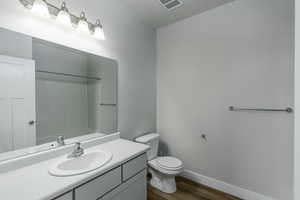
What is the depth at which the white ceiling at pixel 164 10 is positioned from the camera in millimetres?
1862

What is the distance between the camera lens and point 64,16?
125 cm

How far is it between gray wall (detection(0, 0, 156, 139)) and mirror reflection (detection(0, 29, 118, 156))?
91 mm

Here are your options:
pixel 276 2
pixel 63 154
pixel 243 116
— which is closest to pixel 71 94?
pixel 63 154

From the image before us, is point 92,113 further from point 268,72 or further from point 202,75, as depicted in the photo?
point 268,72

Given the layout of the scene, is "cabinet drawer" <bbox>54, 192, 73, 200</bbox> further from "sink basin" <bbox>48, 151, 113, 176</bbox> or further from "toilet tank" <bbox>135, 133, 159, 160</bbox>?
"toilet tank" <bbox>135, 133, 159, 160</bbox>

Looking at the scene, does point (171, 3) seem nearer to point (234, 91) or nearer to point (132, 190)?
point (234, 91)

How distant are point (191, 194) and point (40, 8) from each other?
8.36ft

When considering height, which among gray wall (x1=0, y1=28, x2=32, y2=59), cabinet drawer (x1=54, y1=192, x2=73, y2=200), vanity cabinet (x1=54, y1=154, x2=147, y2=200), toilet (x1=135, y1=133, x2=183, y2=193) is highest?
gray wall (x1=0, y1=28, x2=32, y2=59)

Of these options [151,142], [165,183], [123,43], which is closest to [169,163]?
[165,183]

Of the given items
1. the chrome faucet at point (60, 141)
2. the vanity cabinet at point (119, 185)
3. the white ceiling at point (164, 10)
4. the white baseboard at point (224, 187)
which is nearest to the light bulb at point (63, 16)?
the white ceiling at point (164, 10)

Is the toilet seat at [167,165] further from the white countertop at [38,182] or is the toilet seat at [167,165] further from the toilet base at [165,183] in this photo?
the white countertop at [38,182]

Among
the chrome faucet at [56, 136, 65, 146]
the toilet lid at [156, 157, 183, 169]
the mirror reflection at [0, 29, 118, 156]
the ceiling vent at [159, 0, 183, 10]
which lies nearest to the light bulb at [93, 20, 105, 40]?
the mirror reflection at [0, 29, 118, 156]

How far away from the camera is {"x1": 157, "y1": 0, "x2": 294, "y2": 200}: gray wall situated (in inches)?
61.6

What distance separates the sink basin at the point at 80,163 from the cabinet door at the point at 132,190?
0.83 ft
